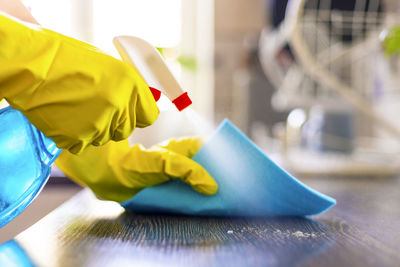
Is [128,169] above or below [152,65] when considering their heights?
below

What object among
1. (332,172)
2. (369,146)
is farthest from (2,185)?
(369,146)

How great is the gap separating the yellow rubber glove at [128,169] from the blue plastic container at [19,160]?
0.08 meters

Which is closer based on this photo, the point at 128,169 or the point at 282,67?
the point at 128,169

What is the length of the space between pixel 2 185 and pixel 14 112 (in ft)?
0.20

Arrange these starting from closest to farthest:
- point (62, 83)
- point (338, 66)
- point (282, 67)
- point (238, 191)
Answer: point (62, 83) → point (238, 191) → point (338, 66) → point (282, 67)

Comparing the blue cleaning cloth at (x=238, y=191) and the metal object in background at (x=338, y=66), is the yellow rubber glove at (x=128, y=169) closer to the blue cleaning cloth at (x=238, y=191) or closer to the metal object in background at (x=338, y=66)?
the blue cleaning cloth at (x=238, y=191)

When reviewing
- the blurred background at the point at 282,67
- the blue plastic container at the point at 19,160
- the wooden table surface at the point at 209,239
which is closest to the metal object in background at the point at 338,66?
the blurred background at the point at 282,67

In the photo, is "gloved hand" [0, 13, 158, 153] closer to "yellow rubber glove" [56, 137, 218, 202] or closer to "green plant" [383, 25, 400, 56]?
"yellow rubber glove" [56, 137, 218, 202]

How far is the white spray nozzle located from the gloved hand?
1.7 inches

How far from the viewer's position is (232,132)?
454 millimetres

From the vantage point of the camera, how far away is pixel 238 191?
434 mm

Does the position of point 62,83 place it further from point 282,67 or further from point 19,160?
point 282,67

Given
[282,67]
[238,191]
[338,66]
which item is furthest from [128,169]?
[282,67]

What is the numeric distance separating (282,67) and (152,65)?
1.76m
